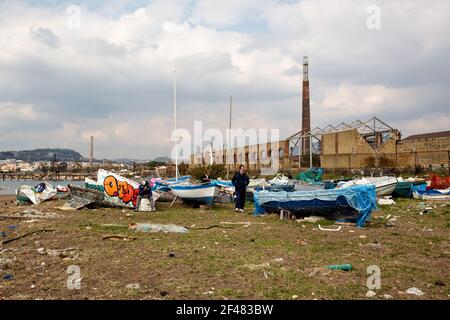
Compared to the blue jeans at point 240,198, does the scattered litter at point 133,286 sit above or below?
below

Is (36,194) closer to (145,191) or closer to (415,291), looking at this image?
(145,191)

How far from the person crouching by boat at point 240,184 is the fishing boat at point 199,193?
50.9 inches

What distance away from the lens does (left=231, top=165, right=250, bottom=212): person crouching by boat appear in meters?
15.4

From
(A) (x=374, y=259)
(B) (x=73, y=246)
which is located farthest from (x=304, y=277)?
(B) (x=73, y=246)

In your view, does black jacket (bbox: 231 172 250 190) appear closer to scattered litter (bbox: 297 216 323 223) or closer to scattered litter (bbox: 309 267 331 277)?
scattered litter (bbox: 297 216 323 223)

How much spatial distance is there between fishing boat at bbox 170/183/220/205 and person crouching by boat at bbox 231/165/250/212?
129 centimetres

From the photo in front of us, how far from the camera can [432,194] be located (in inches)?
720

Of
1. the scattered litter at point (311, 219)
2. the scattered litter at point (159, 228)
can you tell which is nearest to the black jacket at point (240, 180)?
the scattered litter at point (311, 219)

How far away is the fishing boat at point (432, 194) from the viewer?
17500 millimetres

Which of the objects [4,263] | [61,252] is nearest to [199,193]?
[61,252]

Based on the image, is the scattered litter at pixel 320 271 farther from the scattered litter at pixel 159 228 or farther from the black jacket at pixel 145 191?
the black jacket at pixel 145 191

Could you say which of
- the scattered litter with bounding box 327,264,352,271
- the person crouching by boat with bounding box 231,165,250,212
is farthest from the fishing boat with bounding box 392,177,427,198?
the scattered litter with bounding box 327,264,352,271

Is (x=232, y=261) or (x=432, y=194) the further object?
(x=432, y=194)

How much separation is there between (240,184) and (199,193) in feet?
6.71
